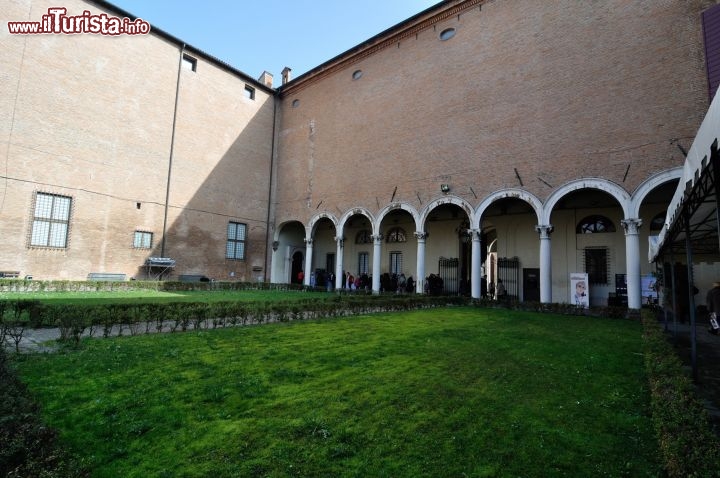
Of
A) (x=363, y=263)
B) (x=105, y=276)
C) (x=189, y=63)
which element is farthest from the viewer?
(x=363, y=263)

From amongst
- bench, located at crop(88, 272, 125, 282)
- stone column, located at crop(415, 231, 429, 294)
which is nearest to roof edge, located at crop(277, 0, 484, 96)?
stone column, located at crop(415, 231, 429, 294)

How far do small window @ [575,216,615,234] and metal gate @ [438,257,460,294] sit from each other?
6486 millimetres

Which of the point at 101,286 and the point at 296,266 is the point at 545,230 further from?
the point at 101,286

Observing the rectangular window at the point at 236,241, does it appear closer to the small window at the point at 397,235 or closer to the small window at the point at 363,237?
the small window at the point at 363,237

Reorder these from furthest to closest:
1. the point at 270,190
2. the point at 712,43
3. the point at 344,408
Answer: the point at 270,190 < the point at 712,43 < the point at 344,408

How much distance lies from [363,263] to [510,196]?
40.1 feet

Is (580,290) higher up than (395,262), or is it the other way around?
(395,262)

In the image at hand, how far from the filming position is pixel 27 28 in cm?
1736

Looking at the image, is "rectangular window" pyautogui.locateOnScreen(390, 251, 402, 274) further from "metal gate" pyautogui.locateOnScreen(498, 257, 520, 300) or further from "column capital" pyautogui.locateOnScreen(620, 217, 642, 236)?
"column capital" pyautogui.locateOnScreen(620, 217, 642, 236)

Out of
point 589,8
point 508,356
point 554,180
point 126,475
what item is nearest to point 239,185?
point 554,180

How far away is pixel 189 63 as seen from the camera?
24.0 meters

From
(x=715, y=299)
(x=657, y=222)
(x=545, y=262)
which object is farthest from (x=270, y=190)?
(x=715, y=299)

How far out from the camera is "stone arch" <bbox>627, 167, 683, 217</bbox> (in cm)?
1314

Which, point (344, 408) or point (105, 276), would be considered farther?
point (105, 276)
